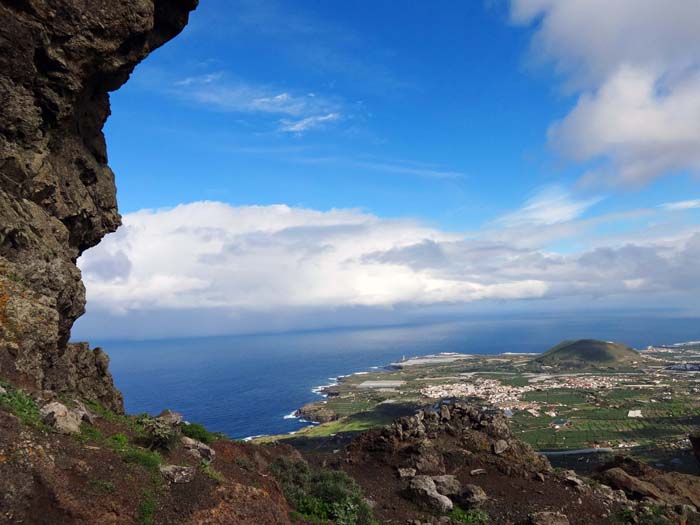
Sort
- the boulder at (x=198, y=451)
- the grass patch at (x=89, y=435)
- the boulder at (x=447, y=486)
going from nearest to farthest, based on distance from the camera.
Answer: the grass patch at (x=89, y=435) < the boulder at (x=198, y=451) < the boulder at (x=447, y=486)

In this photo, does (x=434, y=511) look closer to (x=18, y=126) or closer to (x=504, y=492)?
(x=504, y=492)

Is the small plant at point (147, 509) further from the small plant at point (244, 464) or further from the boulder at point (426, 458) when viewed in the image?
the boulder at point (426, 458)

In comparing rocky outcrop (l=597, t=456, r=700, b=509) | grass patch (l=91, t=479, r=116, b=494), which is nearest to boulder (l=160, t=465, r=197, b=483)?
grass patch (l=91, t=479, r=116, b=494)

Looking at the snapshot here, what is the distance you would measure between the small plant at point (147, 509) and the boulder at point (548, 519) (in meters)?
18.6

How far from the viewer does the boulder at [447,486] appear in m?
24.5

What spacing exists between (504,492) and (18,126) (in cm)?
3329

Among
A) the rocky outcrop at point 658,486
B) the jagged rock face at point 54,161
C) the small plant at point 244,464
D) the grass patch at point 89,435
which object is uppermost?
the jagged rock face at point 54,161

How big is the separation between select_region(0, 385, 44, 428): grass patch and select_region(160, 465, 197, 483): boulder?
13.2 ft

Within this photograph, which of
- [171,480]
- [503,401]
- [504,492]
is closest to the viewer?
[171,480]

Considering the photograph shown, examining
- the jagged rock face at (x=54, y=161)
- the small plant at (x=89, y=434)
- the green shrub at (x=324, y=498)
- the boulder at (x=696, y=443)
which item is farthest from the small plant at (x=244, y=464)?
the boulder at (x=696, y=443)

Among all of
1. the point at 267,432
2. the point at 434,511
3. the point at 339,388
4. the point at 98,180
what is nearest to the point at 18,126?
the point at 98,180

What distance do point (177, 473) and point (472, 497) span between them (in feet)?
57.1

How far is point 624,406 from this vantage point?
13188 cm

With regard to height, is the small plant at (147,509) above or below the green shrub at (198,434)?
above
